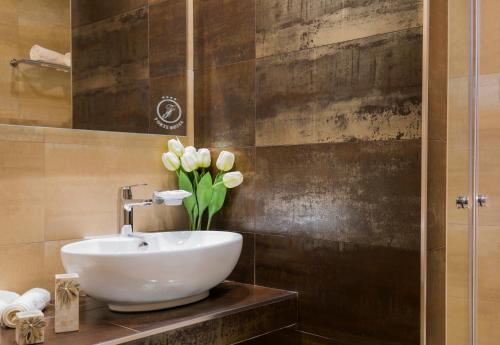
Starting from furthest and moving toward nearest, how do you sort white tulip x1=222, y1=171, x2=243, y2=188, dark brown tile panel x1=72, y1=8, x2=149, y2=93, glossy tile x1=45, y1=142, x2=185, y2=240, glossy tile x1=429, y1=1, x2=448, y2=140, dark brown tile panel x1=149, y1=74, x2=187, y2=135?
dark brown tile panel x1=149, y1=74, x2=187, y2=135, white tulip x1=222, y1=171, x2=243, y2=188, dark brown tile panel x1=72, y1=8, x2=149, y2=93, glossy tile x1=45, y1=142, x2=185, y2=240, glossy tile x1=429, y1=1, x2=448, y2=140

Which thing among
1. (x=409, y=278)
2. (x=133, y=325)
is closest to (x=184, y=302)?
(x=133, y=325)

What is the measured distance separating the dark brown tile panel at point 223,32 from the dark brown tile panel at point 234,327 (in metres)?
0.88

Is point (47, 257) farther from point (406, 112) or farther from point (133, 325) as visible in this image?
point (406, 112)

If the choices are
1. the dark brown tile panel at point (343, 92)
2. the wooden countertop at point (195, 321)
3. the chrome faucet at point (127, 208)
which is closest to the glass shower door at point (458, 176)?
the dark brown tile panel at point (343, 92)

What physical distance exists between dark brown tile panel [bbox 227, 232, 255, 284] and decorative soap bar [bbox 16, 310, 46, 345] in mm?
805

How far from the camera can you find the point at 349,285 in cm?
149

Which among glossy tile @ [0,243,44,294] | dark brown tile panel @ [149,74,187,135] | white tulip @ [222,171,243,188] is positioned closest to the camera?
Result: glossy tile @ [0,243,44,294]

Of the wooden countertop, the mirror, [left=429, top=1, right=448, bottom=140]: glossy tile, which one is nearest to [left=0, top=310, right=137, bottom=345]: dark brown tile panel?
the wooden countertop

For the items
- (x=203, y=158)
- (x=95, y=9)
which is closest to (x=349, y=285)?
(x=203, y=158)

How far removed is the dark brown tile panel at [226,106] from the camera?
69.9 inches

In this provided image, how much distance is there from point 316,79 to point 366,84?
18 cm

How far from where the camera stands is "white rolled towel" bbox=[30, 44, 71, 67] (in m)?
1.50

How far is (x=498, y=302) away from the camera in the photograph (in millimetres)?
1179

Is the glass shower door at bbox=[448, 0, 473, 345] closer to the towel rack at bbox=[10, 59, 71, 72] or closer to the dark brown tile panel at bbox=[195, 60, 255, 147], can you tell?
the dark brown tile panel at bbox=[195, 60, 255, 147]
